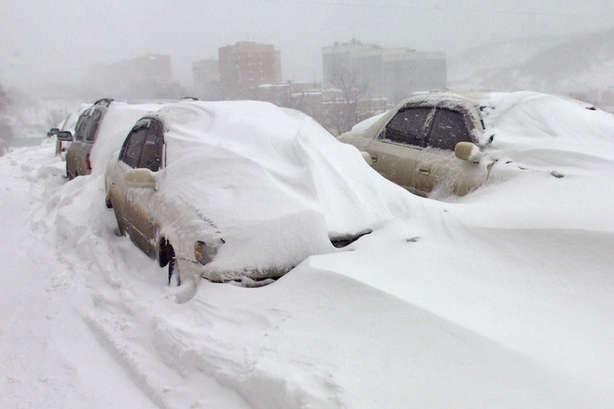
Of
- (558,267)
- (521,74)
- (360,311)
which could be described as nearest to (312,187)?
(360,311)

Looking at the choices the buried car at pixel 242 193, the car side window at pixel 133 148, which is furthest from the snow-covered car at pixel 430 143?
the car side window at pixel 133 148

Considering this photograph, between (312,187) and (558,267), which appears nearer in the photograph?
(558,267)

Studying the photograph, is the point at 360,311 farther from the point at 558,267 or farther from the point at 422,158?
the point at 422,158

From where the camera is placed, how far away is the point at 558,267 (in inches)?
134

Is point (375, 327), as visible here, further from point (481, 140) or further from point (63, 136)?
point (63, 136)

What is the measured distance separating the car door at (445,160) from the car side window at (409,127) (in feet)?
0.44

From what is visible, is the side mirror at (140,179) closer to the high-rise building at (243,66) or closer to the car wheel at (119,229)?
the car wheel at (119,229)

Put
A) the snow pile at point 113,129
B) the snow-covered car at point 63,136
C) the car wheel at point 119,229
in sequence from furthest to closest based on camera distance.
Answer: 1. the snow-covered car at point 63,136
2. the snow pile at point 113,129
3. the car wheel at point 119,229

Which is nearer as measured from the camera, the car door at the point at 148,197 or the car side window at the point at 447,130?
the car door at the point at 148,197

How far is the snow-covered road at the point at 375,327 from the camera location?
8.08 ft

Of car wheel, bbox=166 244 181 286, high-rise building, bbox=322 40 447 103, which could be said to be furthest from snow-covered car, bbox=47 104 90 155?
high-rise building, bbox=322 40 447 103

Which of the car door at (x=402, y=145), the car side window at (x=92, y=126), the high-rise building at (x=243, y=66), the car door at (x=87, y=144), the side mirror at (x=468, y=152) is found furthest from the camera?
the high-rise building at (x=243, y=66)

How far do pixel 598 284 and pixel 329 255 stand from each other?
64.8 inches

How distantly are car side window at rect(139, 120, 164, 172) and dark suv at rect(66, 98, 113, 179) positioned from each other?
3.50 metres
